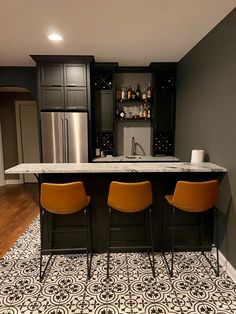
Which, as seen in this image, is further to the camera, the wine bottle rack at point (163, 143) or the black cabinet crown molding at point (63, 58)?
the wine bottle rack at point (163, 143)

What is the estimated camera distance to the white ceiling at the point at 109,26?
2.12 meters

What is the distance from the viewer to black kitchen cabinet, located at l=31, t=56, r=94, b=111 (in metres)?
3.73

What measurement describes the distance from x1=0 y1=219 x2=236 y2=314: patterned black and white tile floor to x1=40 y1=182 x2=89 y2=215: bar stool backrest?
74 centimetres

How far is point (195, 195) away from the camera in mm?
2111

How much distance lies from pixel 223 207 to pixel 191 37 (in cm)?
221

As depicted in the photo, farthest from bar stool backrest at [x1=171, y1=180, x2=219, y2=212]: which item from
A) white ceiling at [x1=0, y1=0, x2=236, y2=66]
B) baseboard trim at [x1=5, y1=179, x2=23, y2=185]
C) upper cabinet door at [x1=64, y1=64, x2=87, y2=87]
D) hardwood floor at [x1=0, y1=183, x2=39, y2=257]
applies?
baseboard trim at [x1=5, y1=179, x2=23, y2=185]

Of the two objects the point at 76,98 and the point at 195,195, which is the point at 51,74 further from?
the point at 195,195

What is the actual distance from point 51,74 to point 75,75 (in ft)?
1.37

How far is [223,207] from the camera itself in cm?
242

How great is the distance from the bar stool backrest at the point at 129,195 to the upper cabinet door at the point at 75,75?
7.88 feet

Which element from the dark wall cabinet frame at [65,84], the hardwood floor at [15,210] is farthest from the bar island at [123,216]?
the dark wall cabinet frame at [65,84]

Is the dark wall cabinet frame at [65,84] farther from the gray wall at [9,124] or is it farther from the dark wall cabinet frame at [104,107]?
the gray wall at [9,124]

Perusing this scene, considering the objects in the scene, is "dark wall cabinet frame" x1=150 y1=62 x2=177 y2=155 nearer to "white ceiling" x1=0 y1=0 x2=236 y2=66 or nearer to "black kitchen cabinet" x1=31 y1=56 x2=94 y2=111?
"white ceiling" x1=0 y1=0 x2=236 y2=66

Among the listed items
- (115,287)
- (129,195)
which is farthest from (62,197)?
(115,287)
